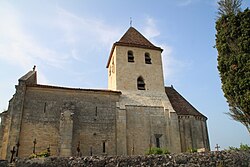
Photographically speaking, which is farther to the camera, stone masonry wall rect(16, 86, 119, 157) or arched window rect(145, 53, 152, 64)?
arched window rect(145, 53, 152, 64)

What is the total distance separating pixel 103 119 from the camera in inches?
700

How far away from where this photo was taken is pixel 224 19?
13531 mm

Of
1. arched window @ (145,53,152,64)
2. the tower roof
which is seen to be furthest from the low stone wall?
the tower roof

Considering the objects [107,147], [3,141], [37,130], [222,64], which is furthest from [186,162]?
[3,141]

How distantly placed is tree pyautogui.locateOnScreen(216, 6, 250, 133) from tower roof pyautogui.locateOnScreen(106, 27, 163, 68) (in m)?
9.31

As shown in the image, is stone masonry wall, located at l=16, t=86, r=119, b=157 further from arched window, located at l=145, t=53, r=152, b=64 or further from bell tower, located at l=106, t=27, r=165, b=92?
arched window, located at l=145, t=53, r=152, b=64

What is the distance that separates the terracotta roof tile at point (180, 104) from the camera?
19203 millimetres

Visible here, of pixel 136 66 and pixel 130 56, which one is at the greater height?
pixel 130 56

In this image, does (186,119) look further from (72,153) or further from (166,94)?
(72,153)

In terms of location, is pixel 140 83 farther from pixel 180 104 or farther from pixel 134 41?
pixel 134 41

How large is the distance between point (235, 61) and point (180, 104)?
8.63m

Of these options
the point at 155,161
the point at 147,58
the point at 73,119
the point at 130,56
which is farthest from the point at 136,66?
the point at 155,161

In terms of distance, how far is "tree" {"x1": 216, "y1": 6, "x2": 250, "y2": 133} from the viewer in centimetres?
1148

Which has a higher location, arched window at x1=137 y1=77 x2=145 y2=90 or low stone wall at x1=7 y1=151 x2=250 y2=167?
arched window at x1=137 y1=77 x2=145 y2=90
